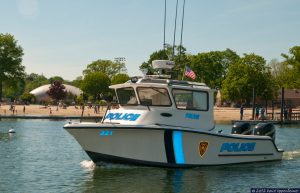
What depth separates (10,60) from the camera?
107062mm

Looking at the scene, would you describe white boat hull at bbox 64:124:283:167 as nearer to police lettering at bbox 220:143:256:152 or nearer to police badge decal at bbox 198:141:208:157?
police badge decal at bbox 198:141:208:157

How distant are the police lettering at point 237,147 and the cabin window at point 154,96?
2.97 metres

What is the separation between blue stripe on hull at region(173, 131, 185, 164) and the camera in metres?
18.8

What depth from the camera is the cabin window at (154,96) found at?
19.5 metres

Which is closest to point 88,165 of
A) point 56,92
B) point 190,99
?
point 190,99

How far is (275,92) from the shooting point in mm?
113438

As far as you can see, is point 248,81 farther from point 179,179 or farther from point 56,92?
point 179,179

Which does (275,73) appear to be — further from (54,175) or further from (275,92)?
(54,175)

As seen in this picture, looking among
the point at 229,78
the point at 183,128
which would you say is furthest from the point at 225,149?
the point at 229,78

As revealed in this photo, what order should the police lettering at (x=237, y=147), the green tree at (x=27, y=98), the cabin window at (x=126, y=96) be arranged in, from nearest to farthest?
the cabin window at (x=126, y=96), the police lettering at (x=237, y=147), the green tree at (x=27, y=98)

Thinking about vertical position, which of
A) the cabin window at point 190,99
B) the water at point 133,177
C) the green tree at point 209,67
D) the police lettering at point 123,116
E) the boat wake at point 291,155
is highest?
the green tree at point 209,67

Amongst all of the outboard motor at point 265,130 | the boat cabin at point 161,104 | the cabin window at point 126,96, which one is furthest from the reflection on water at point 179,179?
the cabin window at point 126,96

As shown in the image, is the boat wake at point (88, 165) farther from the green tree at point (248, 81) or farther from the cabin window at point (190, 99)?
the green tree at point (248, 81)

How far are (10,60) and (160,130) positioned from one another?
93.8m
